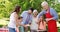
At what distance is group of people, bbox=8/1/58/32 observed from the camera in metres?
4.30

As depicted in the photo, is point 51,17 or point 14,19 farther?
point 51,17

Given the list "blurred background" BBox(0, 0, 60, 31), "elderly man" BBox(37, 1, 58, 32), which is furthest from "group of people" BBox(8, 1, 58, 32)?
"blurred background" BBox(0, 0, 60, 31)

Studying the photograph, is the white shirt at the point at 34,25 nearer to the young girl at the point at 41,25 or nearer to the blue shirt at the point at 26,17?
the blue shirt at the point at 26,17

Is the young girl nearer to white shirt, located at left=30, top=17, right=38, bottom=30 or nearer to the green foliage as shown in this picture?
white shirt, located at left=30, top=17, right=38, bottom=30

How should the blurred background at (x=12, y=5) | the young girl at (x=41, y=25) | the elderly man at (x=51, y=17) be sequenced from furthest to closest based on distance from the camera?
the blurred background at (x=12, y=5)
the young girl at (x=41, y=25)
the elderly man at (x=51, y=17)

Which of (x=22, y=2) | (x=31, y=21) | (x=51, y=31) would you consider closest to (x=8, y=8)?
(x=22, y=2)

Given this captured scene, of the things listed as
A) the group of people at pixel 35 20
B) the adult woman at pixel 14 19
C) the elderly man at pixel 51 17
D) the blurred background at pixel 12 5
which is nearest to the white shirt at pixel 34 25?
the group of people at pixel 35 20

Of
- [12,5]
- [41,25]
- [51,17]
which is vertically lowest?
[41,25]

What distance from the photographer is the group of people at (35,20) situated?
169 inches

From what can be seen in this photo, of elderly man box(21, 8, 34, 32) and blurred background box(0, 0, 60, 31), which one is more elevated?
blurred background box(0, 0, 60, 31)

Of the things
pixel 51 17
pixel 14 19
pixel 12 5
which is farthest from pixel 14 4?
pixel 14 19

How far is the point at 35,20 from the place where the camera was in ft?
16.8

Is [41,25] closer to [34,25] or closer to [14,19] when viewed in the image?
[34,25]

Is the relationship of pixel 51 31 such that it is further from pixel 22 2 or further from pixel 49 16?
pixel 22 2
